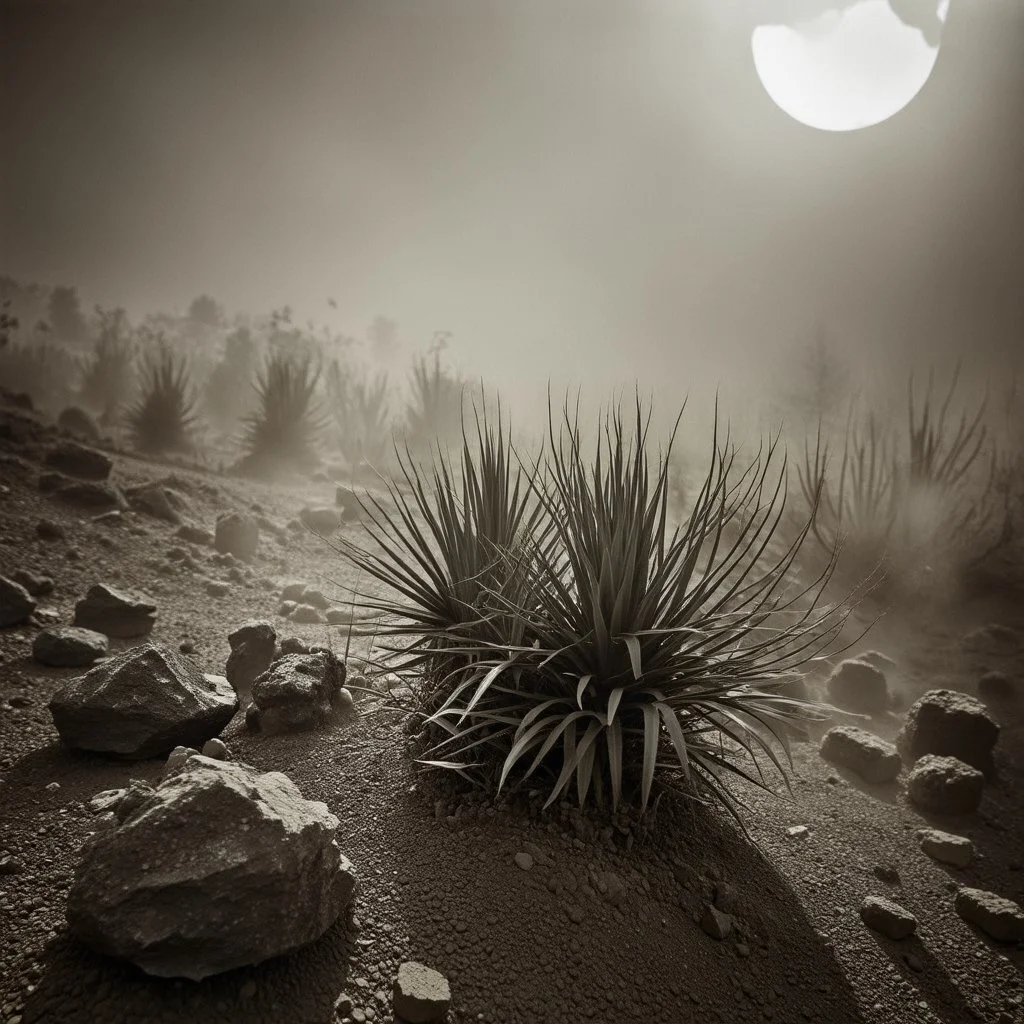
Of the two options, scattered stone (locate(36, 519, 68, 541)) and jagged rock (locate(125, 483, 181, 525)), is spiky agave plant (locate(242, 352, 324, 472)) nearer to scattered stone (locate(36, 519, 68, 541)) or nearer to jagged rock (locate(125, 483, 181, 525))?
jagged rock (locate(125, 483, 181, 525))

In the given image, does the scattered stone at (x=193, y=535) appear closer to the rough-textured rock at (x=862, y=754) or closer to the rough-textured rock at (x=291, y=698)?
the rough-textured rock at (x=291, y=698)

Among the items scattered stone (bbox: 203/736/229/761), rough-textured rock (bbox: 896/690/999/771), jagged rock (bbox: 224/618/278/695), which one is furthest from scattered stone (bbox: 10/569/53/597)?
rough-textured rock (bbox: 896/690/999/771)

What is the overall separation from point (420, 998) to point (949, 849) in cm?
260

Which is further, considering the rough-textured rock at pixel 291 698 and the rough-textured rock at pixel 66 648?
the rough-textured rock at pixel 66 648

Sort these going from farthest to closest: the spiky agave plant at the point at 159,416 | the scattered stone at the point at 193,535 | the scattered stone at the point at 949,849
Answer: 1. the spiky agave plant at the point at 159,416
2. the scattered stone at the point at 193,535
3. the scattered stone at the point at 949,849

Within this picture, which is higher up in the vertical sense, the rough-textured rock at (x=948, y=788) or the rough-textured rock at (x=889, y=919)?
the rough-textured rock at (x=948, y=788)

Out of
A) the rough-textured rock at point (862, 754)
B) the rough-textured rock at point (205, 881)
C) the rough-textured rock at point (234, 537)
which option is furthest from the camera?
the rough-textured rock at point (234, 537)

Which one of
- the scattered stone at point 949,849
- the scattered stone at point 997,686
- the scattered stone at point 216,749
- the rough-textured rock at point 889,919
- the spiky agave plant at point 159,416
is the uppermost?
the spiky agave plant at point 159,416

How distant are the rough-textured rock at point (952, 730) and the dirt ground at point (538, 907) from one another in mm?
329

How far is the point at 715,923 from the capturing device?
5.35 ft

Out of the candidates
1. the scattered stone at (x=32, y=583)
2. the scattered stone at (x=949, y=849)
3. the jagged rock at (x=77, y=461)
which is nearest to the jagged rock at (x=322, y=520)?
the jagged rock at (x=77, y=461)

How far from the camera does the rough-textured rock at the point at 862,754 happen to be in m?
3.03

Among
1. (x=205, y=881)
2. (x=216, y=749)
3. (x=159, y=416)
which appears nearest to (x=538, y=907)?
(x=205, y=881)

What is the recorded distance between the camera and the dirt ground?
1.27 meters
